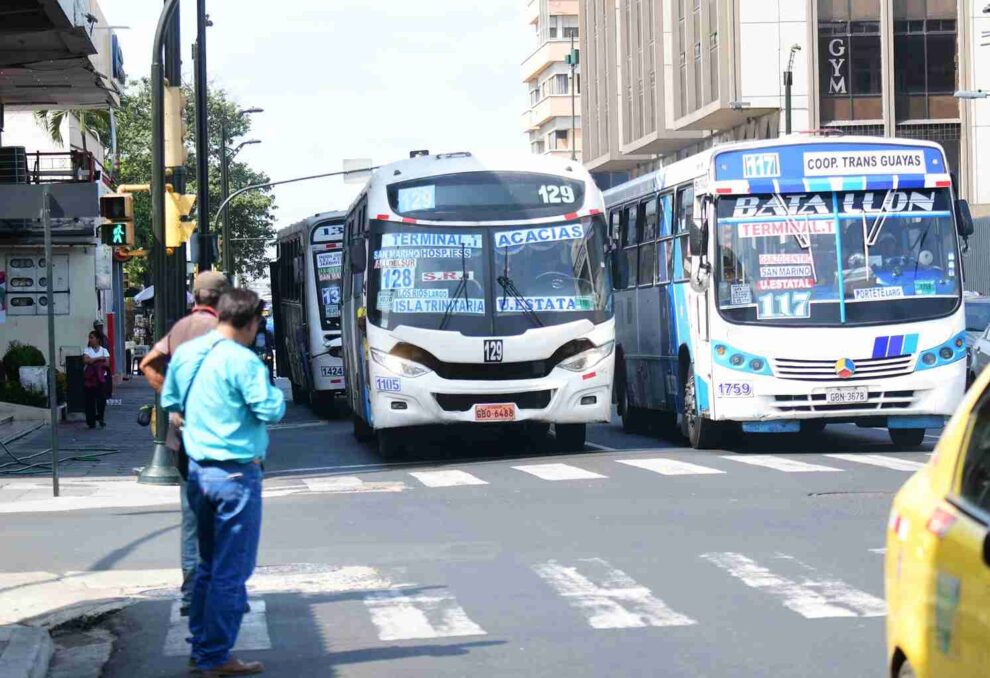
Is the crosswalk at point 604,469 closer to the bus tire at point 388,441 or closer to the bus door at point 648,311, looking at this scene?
the bus tire at point 388,441

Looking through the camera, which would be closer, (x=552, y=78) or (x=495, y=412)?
(x=495, y=412)

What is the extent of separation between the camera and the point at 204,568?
7832 millimetres

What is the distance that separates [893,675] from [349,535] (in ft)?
26.6

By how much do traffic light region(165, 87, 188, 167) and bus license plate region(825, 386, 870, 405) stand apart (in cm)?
740

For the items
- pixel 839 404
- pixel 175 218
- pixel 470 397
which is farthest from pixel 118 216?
pixel 839 404

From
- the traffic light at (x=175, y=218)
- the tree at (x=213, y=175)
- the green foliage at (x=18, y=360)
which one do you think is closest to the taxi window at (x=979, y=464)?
the traffic light at (x=175, y=218)

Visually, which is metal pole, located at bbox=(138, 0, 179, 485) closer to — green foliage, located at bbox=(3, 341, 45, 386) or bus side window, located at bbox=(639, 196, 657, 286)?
bus side window, located at bbox=(639, 196, 657, 286)

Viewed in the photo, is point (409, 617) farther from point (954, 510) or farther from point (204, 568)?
point (954, 510)

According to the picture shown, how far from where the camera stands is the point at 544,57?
116 metres

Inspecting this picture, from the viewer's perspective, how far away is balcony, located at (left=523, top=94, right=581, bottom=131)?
114250 mm

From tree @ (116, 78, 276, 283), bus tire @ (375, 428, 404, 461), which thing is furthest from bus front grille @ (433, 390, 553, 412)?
tree @ (116, 78, 276, 283)

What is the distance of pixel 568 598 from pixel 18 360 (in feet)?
86.7

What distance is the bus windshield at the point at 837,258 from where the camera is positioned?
61.5 ft

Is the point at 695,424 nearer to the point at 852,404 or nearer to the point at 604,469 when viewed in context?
the point at 852,404
